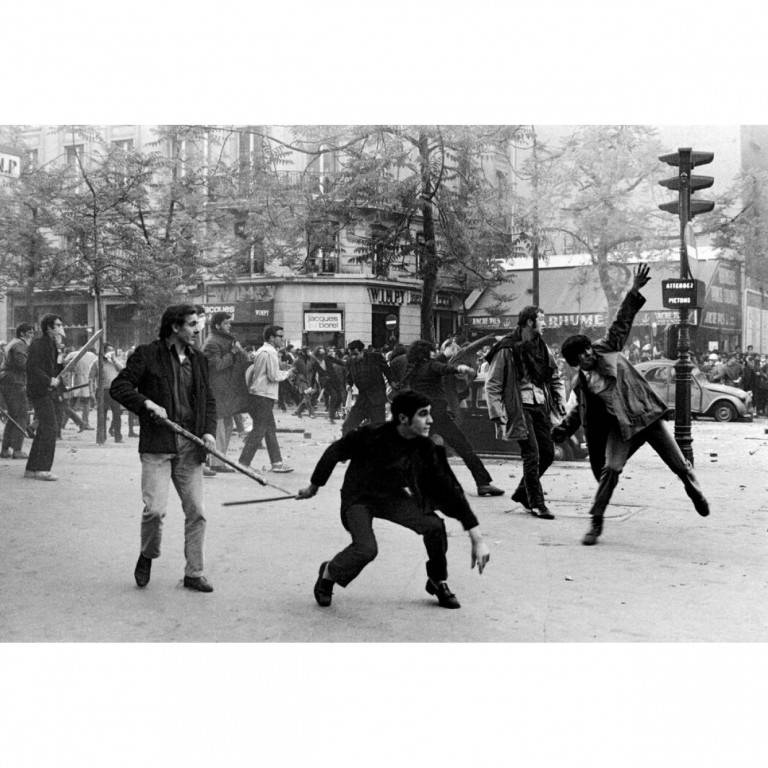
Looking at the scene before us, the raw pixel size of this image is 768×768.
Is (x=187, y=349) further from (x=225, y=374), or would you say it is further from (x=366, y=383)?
(x=366, y=383)

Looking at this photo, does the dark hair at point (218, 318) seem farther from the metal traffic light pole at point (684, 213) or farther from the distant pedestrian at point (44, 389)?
the metal traffic light pole at point (684, 213)

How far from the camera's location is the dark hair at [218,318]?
518 centimetres

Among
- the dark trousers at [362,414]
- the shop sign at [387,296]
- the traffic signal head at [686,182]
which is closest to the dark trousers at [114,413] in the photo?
the dark trousers at [362,414]

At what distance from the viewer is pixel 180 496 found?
493 centimetres

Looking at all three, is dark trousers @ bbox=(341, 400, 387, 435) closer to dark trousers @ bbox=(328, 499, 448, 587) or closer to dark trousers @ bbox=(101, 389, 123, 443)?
dark trousers @ bbox=(328, 499, 448, 587)

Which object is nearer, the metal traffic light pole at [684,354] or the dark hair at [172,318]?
the dark hair at [172,318]

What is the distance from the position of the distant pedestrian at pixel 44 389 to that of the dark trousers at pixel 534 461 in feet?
9.11

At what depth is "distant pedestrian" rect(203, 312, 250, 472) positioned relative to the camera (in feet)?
16.9

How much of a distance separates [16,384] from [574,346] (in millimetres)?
3402

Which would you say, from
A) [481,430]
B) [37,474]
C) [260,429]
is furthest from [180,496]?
[481,430]

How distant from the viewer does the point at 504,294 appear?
17.3 ft
